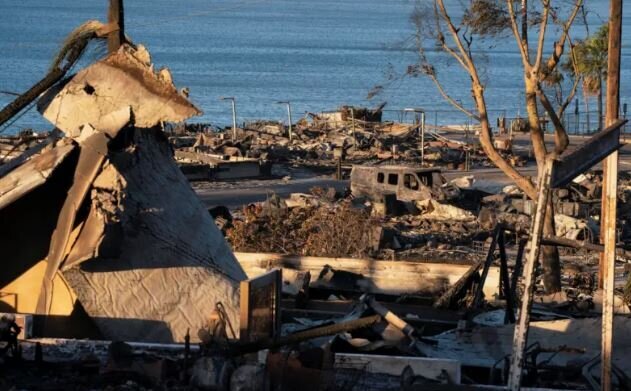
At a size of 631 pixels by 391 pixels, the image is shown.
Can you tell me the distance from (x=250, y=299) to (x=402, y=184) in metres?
23.6

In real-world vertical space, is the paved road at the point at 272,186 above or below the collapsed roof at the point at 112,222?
→ below

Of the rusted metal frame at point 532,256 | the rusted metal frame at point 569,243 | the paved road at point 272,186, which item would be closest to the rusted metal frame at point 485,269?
the rusted metal frame at point 569,243

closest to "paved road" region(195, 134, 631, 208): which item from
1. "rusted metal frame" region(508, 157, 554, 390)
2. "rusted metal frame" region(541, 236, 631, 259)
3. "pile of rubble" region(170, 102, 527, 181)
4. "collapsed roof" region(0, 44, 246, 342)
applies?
"pile of rubble" region(170, 102, 527, 181)

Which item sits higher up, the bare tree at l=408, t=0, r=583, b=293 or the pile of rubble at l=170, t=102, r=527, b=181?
the bare tree at l=408, t=0, r=583, b=293

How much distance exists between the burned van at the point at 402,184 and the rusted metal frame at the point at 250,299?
73.2ft

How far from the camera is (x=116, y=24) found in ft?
48.3

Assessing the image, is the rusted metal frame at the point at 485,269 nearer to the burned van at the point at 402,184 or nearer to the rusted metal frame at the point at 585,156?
the rusted metal frame at the point at 585,156

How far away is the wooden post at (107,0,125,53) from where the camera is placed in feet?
47.5

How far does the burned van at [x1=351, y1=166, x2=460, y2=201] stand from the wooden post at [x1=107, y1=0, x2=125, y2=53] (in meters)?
19.6

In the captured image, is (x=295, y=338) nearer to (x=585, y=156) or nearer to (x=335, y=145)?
(x=585, y=156)

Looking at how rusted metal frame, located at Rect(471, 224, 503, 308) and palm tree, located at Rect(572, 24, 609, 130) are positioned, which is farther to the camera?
palm tree, located at Rect(572, 24, 609, 130)

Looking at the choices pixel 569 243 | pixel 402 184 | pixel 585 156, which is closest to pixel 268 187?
pixel 402 184

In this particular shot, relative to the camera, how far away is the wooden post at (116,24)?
1448 centimetres

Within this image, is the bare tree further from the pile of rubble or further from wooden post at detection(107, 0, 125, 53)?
the pile of rubble
